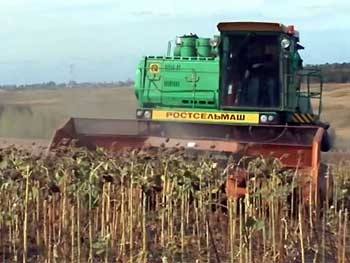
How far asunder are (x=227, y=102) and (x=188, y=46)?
7.13ft

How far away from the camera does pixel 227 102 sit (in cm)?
1518

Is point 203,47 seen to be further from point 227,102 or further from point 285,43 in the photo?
point 285,43

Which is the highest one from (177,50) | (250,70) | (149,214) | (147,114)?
(177,50)

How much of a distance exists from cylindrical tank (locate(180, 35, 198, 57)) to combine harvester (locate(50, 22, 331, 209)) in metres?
0.02

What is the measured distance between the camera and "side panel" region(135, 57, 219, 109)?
16016 mm

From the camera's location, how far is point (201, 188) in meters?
9.21

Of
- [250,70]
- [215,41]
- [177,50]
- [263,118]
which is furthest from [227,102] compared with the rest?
[177,50]

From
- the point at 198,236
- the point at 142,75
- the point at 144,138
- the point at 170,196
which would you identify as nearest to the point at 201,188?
the point at 170,196

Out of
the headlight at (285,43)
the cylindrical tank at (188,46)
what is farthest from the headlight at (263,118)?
the cylindrical tank at (188,46)

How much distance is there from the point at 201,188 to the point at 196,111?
5906mm

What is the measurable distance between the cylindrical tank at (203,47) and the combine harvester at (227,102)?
0.06ft

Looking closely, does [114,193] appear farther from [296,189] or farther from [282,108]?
[282,108]

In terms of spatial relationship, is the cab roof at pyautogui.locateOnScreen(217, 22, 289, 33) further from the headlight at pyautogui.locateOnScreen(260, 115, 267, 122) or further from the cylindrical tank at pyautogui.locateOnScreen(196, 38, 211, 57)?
the cylindrical tank at pyautogui.locateOnScreen(196, 38, 211, 57)

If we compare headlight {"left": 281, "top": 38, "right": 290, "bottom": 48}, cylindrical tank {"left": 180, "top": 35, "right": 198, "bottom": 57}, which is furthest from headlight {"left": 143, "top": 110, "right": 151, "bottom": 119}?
headlight {"left": 281, "top": 38, "right": 290, "bottom": 48}
